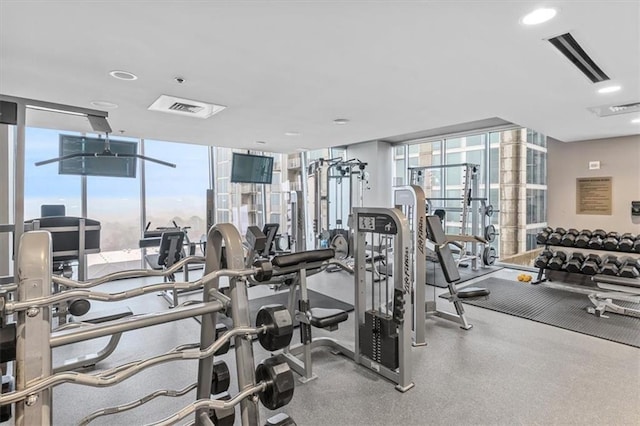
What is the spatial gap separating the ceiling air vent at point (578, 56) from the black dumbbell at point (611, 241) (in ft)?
9.68

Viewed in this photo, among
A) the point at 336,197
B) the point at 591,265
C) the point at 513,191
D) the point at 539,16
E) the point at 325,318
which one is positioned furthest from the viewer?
the point at 336,197

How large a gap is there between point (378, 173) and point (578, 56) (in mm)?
5193

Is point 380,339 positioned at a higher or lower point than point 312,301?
higher

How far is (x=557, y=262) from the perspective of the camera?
482cm

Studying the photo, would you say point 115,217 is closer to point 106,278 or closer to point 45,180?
point 45,180

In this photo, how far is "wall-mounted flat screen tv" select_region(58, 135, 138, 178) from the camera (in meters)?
4.88

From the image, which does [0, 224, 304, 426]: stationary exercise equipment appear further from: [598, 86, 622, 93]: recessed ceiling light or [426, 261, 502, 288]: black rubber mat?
[426, 261, 502, 288]: black rubber mat

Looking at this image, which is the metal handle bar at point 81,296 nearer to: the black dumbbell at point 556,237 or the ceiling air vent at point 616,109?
the ceiling air vent at point 616,109

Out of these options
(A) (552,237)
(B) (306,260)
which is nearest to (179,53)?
(B) (306,260)

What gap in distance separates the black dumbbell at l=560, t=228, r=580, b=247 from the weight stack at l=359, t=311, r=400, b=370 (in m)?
4.18

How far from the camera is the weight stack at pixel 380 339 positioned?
96.5 inches

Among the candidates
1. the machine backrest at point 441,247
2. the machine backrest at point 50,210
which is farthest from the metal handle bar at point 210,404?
the machine backrest at point 50,210

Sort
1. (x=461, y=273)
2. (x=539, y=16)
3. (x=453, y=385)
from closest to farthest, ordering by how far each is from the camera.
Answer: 1. (x=539, y=16)
2. (x=453, y=385)
3. (x=461, y=273)

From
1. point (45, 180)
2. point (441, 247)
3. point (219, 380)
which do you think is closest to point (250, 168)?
point (45, 180)
